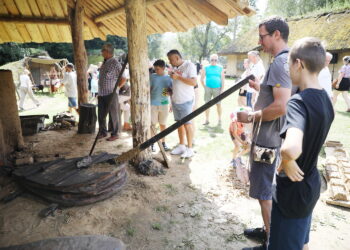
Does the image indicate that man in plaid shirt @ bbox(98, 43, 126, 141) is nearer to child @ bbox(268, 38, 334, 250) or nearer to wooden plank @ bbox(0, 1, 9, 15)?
wooden plank @ bbox(0, 1, 9, 15)

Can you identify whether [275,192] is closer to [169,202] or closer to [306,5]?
[169,202]

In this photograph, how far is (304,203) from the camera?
1.50 meters

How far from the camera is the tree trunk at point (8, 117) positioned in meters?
4.40

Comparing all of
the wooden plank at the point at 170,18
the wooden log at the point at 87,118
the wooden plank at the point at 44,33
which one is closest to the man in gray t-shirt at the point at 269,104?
the wooden plank at the point at 170,18

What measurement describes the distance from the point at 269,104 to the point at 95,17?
686 centimetres

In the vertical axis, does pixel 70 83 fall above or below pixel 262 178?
above

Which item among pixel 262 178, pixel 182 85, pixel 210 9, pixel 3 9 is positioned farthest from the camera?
pixel 3 9

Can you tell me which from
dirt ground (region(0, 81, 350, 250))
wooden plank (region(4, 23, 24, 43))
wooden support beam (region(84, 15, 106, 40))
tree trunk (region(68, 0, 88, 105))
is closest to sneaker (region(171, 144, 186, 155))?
dirt ground (region(0, 81, 350, 250))

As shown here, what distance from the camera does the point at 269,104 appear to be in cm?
214

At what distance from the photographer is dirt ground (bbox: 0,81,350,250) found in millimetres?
2672

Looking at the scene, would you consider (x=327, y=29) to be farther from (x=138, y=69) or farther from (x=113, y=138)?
(x=138, y=69)

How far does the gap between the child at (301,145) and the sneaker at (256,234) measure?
45.4 inches

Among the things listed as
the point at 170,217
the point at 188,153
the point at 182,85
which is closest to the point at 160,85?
the point at 182,85

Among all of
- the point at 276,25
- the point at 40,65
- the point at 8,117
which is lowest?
the point at 8,117
